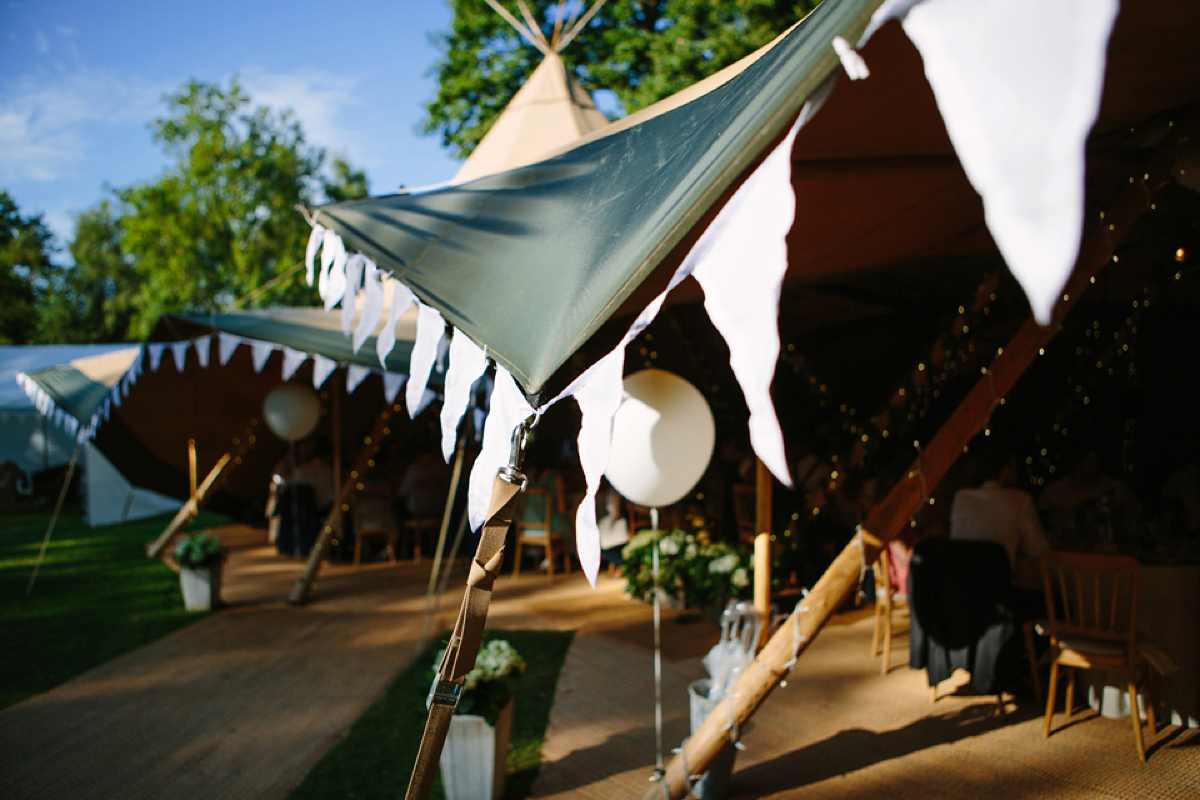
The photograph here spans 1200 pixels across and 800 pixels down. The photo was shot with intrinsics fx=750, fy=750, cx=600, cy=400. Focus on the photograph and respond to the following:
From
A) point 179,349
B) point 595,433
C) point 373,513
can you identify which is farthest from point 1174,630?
point 373,513

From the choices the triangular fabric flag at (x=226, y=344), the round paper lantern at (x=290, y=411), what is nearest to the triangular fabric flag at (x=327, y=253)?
the triangular fabric flag at (x=226, y=344)

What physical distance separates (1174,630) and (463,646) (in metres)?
3.44

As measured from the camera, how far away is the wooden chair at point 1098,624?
11.2 feet

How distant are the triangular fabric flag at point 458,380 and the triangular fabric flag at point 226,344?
3959 mm

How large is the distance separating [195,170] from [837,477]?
2100 cm

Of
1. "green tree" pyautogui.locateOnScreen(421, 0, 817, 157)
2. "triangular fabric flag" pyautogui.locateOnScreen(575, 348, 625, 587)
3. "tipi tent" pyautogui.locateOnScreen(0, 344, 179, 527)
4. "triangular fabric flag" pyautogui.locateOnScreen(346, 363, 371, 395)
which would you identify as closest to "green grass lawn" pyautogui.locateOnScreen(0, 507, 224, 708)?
"tipi tent" pyautogui.locateOnScreen(0, 344, 179, 527)

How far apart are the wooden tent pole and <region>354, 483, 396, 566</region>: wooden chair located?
20.1 ft

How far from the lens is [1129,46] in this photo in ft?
→ 6.94

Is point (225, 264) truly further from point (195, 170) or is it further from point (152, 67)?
point (152, 67)

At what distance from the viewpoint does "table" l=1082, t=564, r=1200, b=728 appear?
3.58m

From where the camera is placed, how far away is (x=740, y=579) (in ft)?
17.7

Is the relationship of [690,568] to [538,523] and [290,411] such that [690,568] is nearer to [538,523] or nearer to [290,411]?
[538,523]

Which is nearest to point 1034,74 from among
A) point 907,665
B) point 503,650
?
point 503,650

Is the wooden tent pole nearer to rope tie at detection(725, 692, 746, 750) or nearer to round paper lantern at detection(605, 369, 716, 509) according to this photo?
rope tie at detection(725, 692, 746, 750)
